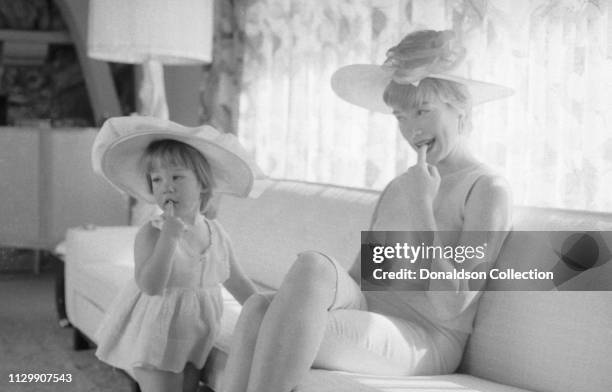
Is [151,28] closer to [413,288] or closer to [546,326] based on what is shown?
[413,288]

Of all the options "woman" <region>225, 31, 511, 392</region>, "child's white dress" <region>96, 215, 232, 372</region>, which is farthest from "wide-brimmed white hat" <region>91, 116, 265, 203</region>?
"woman" <region>225, 31, 511, 392</region>

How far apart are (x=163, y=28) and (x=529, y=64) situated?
5.06 ft

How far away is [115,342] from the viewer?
2.02 meters

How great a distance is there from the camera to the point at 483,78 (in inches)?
105

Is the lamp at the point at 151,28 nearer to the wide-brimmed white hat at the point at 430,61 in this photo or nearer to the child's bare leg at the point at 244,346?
the wide-brimmed white hat at the point at 430,61

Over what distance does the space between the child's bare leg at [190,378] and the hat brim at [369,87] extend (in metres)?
0.79

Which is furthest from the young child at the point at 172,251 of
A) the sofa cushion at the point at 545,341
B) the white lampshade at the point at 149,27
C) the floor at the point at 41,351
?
the white lampshade at the point at 149,27

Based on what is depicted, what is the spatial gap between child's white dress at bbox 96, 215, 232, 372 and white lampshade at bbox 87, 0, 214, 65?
5.07 ft

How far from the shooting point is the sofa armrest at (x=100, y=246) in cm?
328

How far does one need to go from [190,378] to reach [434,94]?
34.9 inches

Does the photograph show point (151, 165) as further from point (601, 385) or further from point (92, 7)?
point (92, 7)

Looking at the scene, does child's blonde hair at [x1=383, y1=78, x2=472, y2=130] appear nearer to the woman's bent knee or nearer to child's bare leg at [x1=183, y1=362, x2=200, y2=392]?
the woman's bent knee

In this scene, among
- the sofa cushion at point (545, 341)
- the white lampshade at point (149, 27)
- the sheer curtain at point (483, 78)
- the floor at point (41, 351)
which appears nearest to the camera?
the sofa cushion at point (545, 341)

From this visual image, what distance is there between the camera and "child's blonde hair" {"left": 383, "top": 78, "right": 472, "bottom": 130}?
6.15 feet
